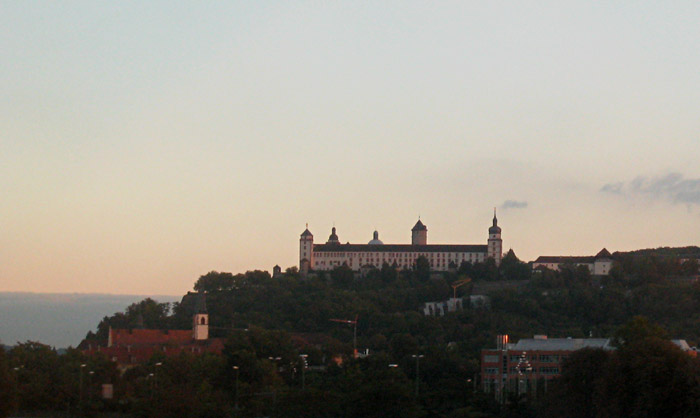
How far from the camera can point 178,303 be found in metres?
164

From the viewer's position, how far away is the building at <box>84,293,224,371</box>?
114062 mm

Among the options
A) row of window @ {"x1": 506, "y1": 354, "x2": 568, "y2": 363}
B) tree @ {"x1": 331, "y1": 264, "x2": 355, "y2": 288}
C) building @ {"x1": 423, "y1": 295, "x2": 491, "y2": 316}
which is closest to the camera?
row of window @ {"x1": 506, "y1": 354, "x2": 568, "y2": 363}

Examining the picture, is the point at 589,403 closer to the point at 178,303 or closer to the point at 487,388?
the point at 487,388

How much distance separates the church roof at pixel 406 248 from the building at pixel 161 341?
50.8 m


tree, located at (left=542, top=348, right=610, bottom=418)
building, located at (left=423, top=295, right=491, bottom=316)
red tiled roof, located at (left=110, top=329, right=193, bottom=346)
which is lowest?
tree, located at (left=542, top=348, right=610, bottom=418)

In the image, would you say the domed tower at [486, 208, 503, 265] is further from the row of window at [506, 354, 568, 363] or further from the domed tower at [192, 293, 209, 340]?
the row of window at [506, 354, 568, 363]

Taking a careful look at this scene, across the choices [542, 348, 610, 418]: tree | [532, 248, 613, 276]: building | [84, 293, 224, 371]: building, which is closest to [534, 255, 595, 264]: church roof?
[532, 248, 613, 276]: building

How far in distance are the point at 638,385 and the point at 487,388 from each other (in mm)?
36076

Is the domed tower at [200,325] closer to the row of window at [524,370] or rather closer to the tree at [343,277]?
the tree at [343,277]

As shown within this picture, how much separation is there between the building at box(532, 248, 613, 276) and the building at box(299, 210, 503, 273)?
641 cm

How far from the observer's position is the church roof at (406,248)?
18888cm

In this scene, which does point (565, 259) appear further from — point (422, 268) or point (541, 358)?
point (541, 358)

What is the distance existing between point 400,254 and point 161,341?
65.0 m

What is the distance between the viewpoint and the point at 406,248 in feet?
623
